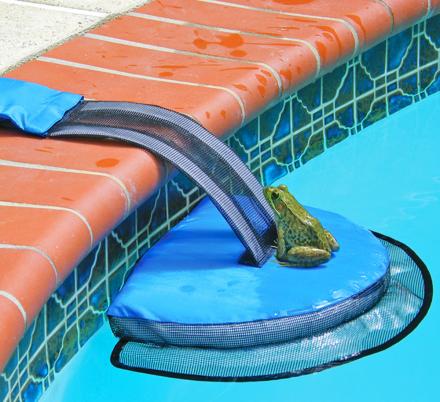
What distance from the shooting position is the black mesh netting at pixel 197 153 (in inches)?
145

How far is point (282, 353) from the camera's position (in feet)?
11.6

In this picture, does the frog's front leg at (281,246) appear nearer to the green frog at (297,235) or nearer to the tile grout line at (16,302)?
the green frog at (297,235)

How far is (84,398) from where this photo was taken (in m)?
3.50

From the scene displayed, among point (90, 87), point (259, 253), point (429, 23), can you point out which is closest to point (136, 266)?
point (259, 253)

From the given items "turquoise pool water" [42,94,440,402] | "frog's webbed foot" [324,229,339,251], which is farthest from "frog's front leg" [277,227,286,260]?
"turquoise pool water" [42,94,440,402]

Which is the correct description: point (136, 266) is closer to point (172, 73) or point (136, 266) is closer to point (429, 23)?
point (172, 73)

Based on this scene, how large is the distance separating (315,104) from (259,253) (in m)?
1.25

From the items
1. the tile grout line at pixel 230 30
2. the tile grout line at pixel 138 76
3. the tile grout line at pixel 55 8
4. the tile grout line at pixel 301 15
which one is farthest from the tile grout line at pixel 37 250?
the tile grout line at pixel 301 15

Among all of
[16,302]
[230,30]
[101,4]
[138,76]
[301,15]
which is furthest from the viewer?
[101,4]

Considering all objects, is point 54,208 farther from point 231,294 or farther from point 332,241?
point 332,241

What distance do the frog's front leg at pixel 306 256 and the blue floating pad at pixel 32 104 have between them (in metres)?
0.93

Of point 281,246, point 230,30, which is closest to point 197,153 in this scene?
point 281,246

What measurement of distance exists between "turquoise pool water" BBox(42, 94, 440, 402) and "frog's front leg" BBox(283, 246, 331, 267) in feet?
1.18

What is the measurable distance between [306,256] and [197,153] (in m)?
0.49
